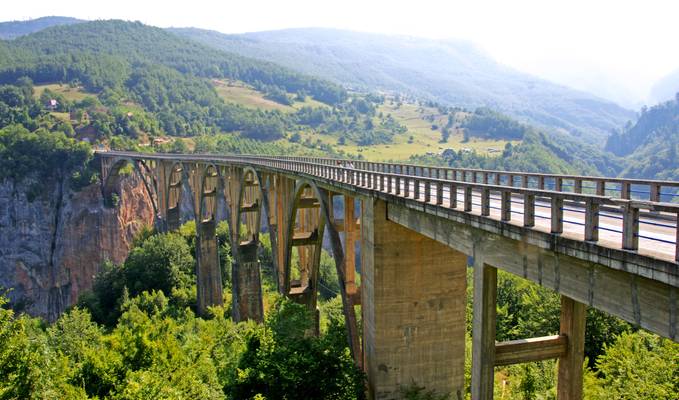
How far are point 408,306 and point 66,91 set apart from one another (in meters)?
156

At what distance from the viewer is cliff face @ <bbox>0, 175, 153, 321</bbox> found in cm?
7906

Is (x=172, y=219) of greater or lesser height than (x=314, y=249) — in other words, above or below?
below

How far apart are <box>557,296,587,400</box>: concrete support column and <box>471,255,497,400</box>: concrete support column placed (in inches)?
96.0

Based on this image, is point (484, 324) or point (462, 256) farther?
point (462, 256)

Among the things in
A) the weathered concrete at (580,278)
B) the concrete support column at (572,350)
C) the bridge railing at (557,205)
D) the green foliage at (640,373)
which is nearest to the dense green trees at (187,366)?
the bridge railing at (557,205)

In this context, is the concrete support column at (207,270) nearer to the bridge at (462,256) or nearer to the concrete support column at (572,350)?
the bridge at (462,256)

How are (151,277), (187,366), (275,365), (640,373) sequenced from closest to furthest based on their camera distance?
(640,373) → (275,365) → (187,366) → (151,277)

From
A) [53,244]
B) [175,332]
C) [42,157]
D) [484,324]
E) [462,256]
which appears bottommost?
[53,244]

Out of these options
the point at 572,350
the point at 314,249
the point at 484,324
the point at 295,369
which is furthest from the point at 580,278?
the point at 314,249

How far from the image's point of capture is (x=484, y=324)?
1351cm

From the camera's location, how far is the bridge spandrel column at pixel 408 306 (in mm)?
19828

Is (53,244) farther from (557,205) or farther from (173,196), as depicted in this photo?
(557,205)

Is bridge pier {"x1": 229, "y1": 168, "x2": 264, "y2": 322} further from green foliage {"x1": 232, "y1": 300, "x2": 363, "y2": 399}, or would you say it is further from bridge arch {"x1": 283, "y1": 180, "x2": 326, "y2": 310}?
green foliage {"x1": 232, "y1": 300, "x2": 363, "y2": 399}

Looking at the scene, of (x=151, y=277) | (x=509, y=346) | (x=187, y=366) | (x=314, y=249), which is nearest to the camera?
(x=509, y=346)
